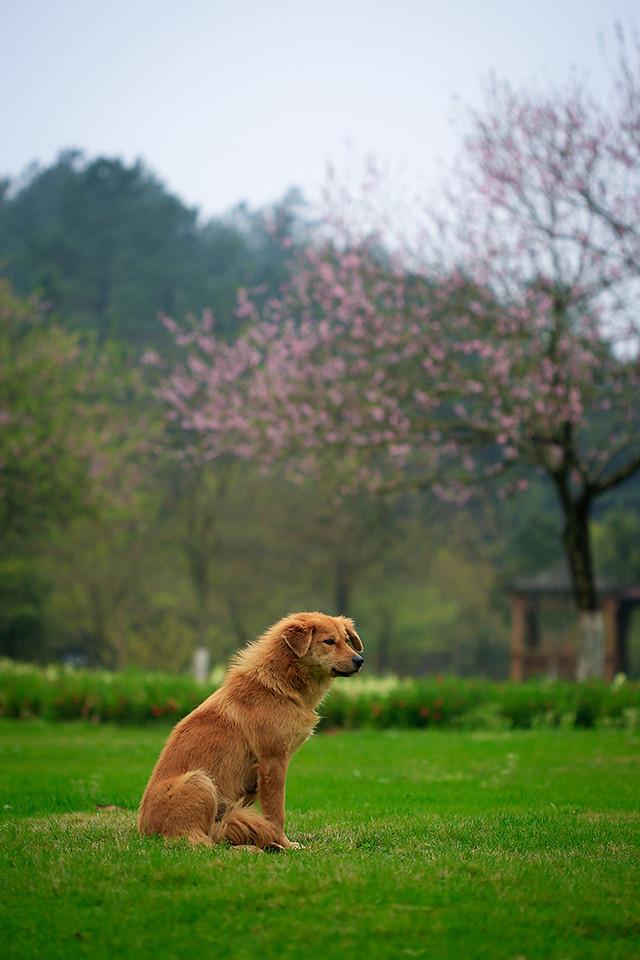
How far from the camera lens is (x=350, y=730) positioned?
47.5 ft

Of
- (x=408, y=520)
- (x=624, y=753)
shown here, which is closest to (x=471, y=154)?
Answer: (x=624, y=753)

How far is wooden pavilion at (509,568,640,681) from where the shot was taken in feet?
99.3

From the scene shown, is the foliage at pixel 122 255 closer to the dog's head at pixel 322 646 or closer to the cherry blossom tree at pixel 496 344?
the cherry blossom tree at pixel 496 344

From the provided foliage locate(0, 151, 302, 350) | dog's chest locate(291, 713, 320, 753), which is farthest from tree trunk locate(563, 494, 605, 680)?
foliage locate(0, 151, 302, 350)

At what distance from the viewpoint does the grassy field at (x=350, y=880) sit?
3.69m

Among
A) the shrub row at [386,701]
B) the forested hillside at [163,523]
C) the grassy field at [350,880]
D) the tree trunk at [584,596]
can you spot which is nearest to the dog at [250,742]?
the grassy field at [350,880]

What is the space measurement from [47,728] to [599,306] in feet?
39.5

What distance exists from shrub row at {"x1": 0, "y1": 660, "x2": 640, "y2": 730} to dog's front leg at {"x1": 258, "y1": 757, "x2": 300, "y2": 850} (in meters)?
8.12

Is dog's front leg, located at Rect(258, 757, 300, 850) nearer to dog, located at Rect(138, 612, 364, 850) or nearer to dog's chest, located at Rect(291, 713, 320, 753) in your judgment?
dog, located at Rect(138, 612, 364, 850)

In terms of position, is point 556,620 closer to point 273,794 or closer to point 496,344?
point 496,344

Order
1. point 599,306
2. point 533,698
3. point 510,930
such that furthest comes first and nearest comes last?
1. point 599,306
2. point 533,698
3. point 510,930

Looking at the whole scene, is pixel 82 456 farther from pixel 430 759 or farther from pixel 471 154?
pixel 430 759

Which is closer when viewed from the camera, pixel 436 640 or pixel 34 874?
pixel 34 874

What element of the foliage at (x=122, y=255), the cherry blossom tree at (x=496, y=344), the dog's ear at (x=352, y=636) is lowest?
the dog's ear at (x=352, y=636)
